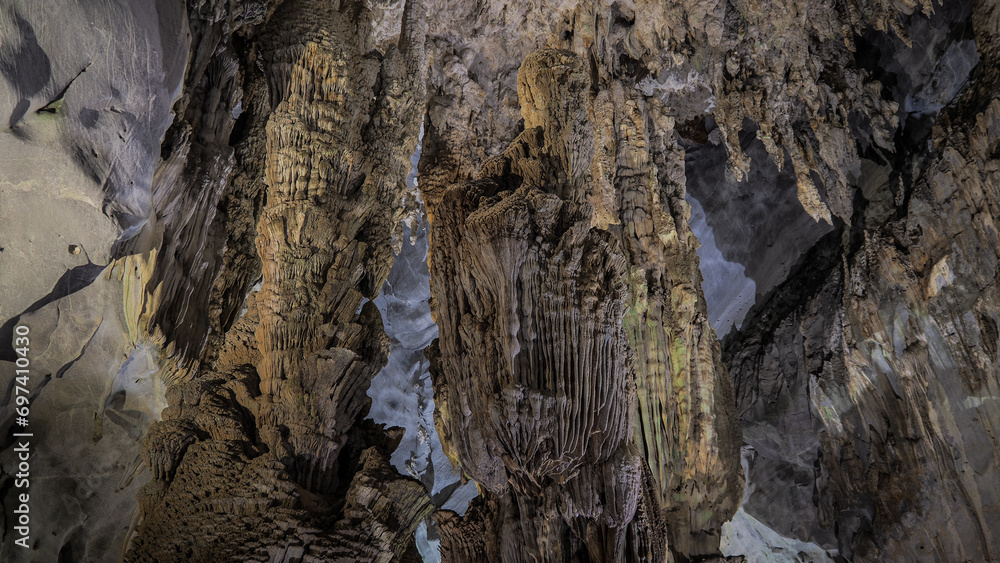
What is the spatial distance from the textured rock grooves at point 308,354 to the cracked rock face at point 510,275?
0.07 ft

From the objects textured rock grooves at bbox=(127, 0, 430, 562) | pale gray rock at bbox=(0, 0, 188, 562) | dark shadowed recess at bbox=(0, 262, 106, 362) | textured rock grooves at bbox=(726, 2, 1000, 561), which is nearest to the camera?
pale gray rock at bbox=(0, 0, 188, 562)

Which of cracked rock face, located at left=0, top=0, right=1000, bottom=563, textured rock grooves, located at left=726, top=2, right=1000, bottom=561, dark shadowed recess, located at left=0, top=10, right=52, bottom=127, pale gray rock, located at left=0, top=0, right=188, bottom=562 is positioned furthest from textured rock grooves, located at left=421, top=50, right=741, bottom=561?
textured rock grooves, located at left=726, top=2, right=1000, bottom=561

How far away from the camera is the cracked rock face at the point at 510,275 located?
2.72 metres

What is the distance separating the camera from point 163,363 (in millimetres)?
4012

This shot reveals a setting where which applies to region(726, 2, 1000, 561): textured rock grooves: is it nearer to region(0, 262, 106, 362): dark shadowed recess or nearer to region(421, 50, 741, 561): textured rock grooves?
region(421, 50, 741, 561): textured rock grooves

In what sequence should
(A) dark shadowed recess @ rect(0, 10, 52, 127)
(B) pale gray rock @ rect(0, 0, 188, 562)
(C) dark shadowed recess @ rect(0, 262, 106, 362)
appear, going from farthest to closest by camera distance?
(C) dark shadowed recess @ rect(0, 262, 106, 362)
(B) pale gray rock @ rect(0, 0, 188, 562)
(A) dark shadowed recess @ rect(0, 10, 52, 127)

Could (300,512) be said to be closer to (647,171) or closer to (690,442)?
(690,442)

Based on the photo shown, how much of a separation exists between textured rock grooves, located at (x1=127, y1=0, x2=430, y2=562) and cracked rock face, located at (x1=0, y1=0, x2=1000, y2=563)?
20 mm

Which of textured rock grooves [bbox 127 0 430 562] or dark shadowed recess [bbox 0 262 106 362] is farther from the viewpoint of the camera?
textured rock grooves [bbox 127 0 430 562]

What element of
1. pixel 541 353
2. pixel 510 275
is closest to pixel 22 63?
pixel 510 275

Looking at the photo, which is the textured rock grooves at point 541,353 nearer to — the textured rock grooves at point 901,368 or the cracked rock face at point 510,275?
the cracked rock face at point 510,275

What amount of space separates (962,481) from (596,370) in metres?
5.23

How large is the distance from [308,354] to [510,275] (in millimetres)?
1745

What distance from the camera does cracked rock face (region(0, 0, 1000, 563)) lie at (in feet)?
8.93
